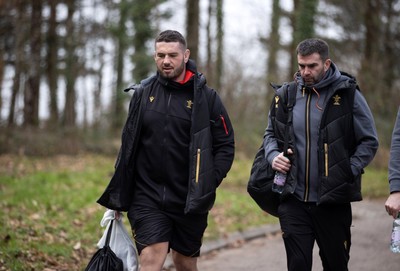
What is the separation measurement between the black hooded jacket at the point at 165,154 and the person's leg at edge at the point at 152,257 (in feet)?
1.15

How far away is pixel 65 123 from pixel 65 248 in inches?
780

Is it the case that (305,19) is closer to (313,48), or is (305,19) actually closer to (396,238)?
(313,48)

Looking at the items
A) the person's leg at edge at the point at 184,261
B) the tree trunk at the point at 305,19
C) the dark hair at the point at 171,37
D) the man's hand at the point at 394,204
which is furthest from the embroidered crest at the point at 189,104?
the tree trunk at the point at 305,19

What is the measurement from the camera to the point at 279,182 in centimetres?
489

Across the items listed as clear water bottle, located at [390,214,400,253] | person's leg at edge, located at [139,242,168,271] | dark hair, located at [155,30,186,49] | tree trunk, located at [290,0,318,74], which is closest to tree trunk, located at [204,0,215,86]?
tree trunk, located at [290,0,318,74]

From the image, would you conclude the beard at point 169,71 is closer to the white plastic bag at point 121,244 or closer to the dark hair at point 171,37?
the dark hair at point 171,37

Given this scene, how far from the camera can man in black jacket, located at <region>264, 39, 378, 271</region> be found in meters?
4.70

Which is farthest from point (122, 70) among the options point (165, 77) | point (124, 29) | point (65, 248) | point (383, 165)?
point (165, 77)

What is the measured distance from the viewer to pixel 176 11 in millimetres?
25750

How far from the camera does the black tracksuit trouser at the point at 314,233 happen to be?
4.78 metres

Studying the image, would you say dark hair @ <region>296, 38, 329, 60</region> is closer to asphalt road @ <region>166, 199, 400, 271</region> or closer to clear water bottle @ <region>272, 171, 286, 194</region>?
clear water bottle @ <region>272, 171, 286, 194</region>

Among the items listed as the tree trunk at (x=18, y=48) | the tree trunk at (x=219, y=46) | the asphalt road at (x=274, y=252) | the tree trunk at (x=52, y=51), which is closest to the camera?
the asphalt road at (x=274, y=252)

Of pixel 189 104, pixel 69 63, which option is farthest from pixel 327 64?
pixel 69 63

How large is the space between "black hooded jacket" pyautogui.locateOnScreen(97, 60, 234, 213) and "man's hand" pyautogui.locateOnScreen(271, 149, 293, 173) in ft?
1.54
